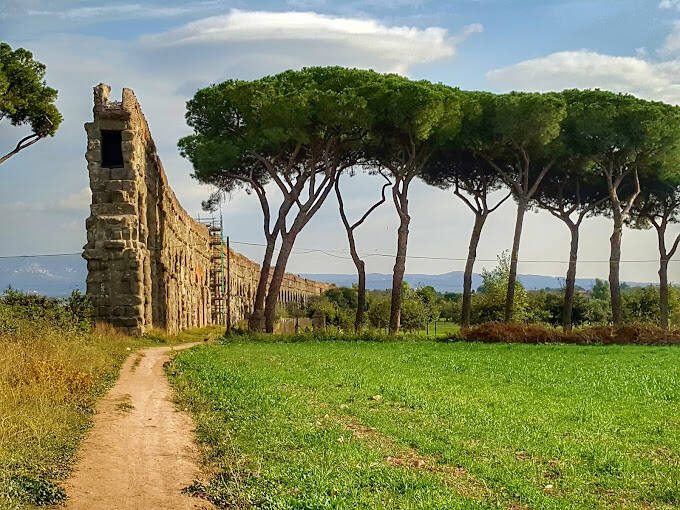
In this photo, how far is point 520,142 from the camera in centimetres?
3027

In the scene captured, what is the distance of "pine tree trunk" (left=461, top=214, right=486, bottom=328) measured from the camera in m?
31.4

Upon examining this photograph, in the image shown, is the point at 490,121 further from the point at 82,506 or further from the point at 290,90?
the point at 82,506

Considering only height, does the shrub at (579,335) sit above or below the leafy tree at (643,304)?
below

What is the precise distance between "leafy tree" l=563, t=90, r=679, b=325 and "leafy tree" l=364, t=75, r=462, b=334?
17.0ft

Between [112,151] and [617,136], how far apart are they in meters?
19.3

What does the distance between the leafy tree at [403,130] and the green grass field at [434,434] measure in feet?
43.1

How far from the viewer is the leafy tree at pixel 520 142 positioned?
2903 centimetres

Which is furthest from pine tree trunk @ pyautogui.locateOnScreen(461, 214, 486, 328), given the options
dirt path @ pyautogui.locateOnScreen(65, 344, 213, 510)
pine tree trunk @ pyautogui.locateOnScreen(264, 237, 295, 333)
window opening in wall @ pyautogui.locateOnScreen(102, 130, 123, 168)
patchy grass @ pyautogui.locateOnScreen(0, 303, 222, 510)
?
dirt path @ pyautogui.locateOnScreen(65, 344, 213, 510)

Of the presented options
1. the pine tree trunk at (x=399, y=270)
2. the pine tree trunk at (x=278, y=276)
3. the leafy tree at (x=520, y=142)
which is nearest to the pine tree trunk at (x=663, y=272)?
the leafy tree at (x=520, y=142)

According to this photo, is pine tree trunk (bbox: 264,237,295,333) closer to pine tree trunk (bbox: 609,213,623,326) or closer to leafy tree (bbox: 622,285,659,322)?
pine tree trunk (bbox: 609,213,623,326)

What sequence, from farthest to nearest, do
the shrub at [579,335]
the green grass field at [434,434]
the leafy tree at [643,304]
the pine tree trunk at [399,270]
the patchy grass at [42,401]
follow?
the leafy tree at [643,304] < the pine tree trunk at [399,270] < the shrub at [579,335] < the patchy grass at [42,401] < the green grass field at [434,434]

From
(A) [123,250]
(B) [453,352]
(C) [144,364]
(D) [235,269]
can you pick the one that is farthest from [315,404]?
(D) [235,269]

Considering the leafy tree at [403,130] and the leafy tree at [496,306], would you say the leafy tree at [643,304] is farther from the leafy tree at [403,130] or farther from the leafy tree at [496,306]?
the leafy tree at [403,130]

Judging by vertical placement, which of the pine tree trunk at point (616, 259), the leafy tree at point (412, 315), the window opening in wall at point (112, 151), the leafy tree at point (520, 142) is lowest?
the leafy tree at point (412, 315)
